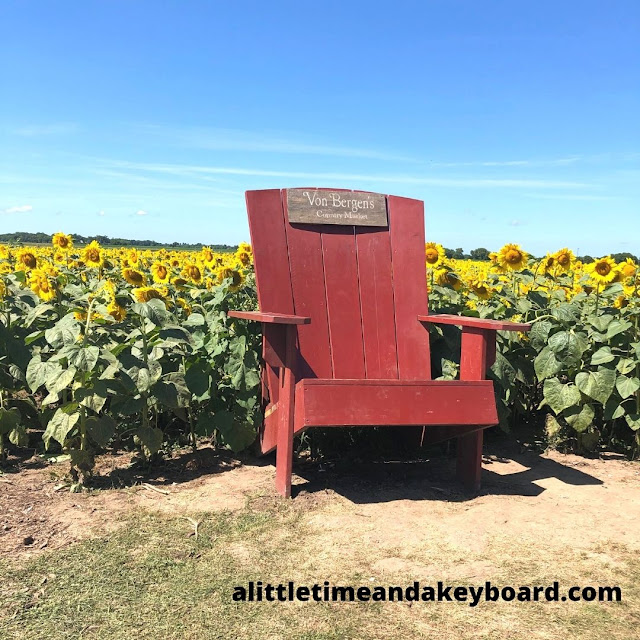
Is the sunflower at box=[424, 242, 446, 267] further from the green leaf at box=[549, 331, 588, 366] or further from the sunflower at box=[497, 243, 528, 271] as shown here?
the green leaf at box=[549, 331, 588, 366]

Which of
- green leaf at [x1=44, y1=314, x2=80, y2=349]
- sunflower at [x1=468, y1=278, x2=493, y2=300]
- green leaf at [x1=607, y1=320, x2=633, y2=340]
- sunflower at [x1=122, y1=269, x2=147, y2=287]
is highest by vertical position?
sunflower at [x1=122, y1=269, x2=147, y2=287]

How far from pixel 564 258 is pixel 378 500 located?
2.20 metres

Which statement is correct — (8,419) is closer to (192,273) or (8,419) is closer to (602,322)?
(192,273)

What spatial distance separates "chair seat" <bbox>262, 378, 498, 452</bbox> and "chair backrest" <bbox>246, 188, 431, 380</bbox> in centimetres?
63

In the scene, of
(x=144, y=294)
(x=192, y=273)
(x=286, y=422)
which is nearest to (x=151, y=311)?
(x=144, y=294)

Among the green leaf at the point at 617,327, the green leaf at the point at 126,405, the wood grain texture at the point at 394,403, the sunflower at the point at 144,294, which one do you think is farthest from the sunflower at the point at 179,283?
the green leaf at the point at 617,327

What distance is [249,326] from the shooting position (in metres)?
3.76

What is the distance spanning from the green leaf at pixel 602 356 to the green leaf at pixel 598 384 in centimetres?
6

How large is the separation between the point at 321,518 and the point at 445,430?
2.83 feet

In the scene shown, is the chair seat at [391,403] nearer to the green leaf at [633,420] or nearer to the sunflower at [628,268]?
the green leaf at [633,420]

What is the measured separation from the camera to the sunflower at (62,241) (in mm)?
4875

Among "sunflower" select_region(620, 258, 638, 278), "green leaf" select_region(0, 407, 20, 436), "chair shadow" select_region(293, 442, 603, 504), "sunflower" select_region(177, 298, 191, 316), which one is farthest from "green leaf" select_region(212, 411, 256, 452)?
"sunflower" select_region(620, 258, 638, 278)

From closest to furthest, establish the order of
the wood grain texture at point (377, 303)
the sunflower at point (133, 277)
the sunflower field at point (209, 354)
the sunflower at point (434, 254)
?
the sunflower field at point (209, 354) → the sunflower at point (133, 277) → the wood grain texture at point (377, 303) → the sunflower at point (434, 254)

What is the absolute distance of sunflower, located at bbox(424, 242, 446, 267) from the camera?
4.45m
